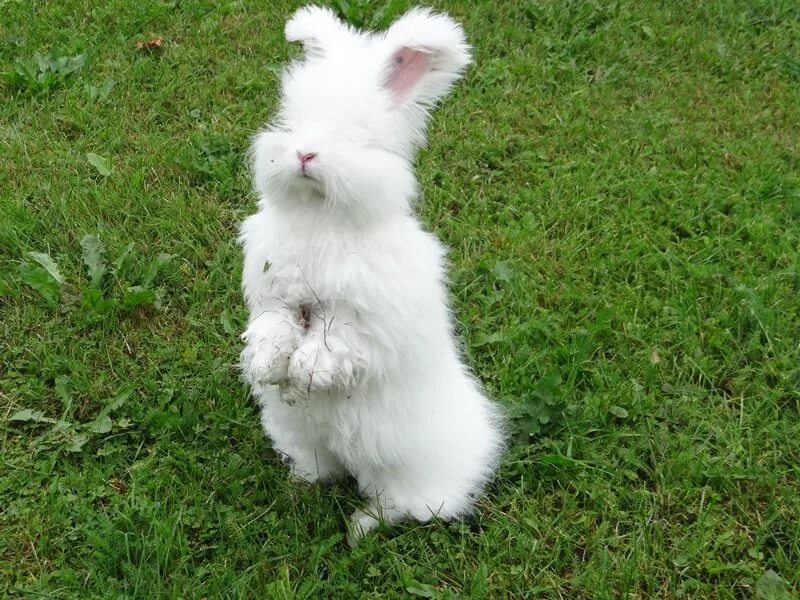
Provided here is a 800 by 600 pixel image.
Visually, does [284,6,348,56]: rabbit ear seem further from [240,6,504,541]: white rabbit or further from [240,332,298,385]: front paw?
[240,332,298,385]: front paw

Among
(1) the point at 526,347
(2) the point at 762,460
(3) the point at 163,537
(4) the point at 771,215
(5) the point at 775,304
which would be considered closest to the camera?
(3) the point at 163,537

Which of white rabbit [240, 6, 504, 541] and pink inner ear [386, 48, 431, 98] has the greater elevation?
pink inner ear [386, 48, 431, 98]

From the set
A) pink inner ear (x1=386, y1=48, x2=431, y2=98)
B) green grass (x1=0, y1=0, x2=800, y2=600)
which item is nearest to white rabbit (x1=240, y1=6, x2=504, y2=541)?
pink inner ear (x1=386, y1=48, x2=431, y2=98)

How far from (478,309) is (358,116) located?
5.89ft

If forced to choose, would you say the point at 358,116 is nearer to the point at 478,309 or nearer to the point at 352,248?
the point at 352,248

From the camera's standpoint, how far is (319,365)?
2.19 meters

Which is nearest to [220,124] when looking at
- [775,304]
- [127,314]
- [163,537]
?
[127,314]

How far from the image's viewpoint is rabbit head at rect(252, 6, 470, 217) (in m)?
1.99

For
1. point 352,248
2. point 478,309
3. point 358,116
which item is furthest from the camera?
point 478,309

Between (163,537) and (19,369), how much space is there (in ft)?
3.84

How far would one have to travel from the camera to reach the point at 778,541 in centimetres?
282

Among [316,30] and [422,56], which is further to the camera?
[316,30]

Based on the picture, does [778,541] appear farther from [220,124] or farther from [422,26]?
[220,124]

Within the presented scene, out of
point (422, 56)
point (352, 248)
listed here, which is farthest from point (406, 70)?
point (352, 248)
